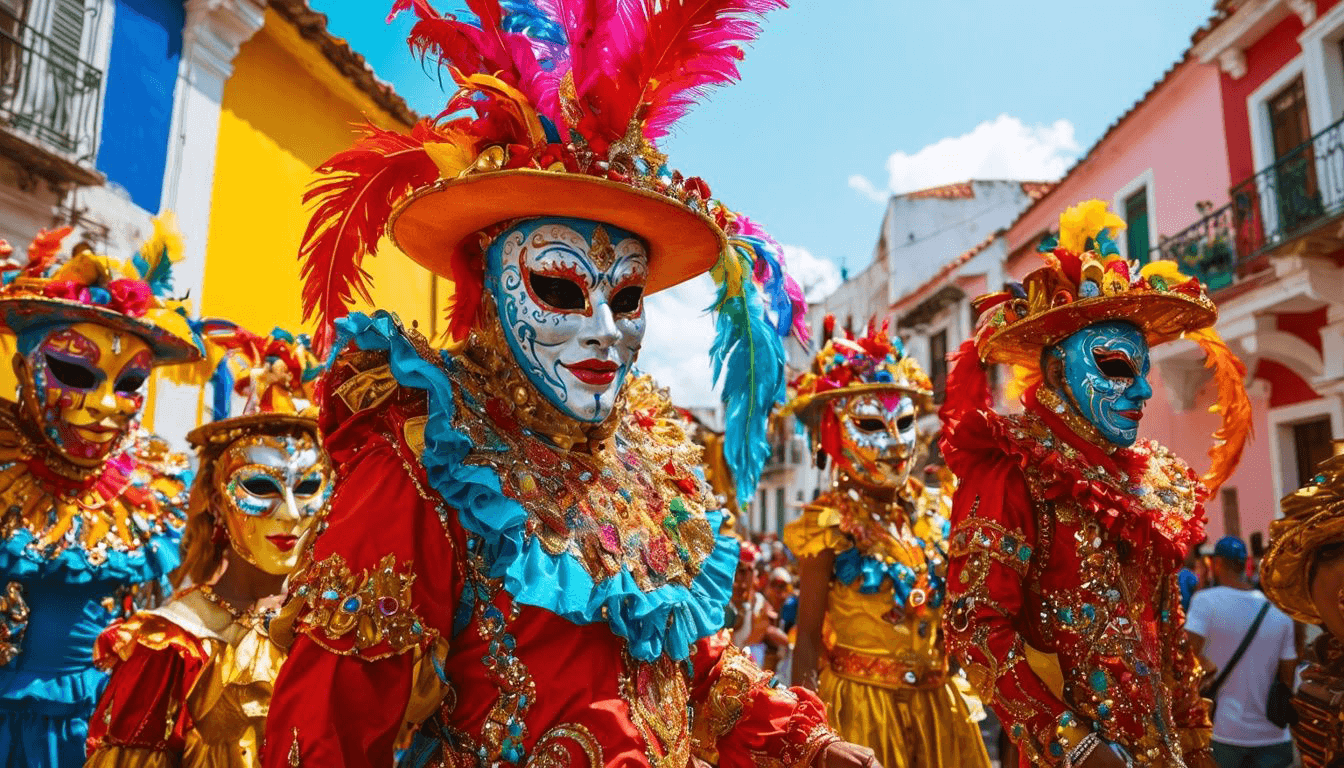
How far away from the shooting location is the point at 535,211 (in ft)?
7.50

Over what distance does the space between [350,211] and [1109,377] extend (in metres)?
2.81

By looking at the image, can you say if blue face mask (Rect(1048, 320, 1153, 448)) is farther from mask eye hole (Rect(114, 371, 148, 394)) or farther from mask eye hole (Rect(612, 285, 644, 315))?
mask eye hole (Rect(114, 371, 148, 394))

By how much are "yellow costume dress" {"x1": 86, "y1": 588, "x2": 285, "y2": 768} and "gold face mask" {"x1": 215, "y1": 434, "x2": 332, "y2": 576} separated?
1.43ft

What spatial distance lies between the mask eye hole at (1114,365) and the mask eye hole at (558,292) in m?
2.30

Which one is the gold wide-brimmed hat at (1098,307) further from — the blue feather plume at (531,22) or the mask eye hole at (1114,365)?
the blue feather plume at (531,22)

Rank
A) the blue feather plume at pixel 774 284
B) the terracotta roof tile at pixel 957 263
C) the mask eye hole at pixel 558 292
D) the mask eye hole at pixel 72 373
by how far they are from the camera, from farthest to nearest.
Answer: the terracotta roof tile at pixel 957 263 < the mask eye hole at pixel 72 373 < the blue feather plume at pixel 774 284 < the mask eye hole at pixel 558 292

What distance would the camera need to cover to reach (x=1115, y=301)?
139 inches

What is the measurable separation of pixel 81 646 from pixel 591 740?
358cm

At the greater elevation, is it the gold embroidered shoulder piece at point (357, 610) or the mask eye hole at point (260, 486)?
the mask eye hole at point (260, 486)

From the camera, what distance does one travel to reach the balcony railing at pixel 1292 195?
10141 millimetres

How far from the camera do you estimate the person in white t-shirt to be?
A: 18.4ft

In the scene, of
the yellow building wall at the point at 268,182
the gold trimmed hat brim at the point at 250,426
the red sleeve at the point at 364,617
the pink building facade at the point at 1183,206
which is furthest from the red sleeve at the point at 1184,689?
the pink building facade at the point at 1183,206

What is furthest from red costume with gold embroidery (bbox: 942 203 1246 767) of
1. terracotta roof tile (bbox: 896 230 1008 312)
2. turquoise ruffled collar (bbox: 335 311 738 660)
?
terracotta roof tile (bbox: 896 230 1008 312)

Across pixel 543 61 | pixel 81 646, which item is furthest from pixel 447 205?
pixel 81 646
